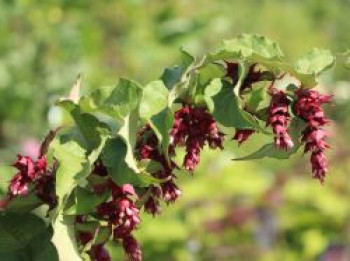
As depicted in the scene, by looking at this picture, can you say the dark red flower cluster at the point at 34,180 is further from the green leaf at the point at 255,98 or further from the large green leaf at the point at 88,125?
the green leaf at the point at 255,98

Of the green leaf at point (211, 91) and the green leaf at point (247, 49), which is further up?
the green leaf at point (247, 49)

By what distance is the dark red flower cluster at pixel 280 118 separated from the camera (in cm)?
121

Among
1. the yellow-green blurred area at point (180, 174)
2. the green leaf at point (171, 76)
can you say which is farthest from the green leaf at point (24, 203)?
the yellow-green blurred area at point (180, 174)

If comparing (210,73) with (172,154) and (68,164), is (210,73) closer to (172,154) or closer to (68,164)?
(172,154)

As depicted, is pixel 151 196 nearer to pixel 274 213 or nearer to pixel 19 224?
pixel 19 224

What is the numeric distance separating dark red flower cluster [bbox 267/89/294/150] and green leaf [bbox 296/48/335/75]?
4cm

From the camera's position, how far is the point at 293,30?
1802cm

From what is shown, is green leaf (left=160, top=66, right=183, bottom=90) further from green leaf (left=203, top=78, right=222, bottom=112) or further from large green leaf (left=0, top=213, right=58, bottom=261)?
large green leaf (left=0, top=213, right=58, bottom=261)

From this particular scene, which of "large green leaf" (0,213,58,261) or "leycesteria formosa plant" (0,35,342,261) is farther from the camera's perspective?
"large green leaf" (0,213,58,261)

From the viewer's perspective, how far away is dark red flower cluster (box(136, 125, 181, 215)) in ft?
4.12

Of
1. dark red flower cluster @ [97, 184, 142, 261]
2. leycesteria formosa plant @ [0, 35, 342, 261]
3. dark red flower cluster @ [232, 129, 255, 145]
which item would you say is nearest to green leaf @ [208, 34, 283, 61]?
leycesteria formosa plant @ [0, 35, 342, 261]

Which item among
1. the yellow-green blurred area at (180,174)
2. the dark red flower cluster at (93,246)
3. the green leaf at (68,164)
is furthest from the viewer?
the yellow-green blurred area at (180,174)

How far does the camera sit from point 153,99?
4.06 feet

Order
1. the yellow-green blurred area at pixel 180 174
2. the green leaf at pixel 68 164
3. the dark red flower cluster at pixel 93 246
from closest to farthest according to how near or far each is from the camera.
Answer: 1. the green leaf at pixel 68 164
2. the dark red flower cluster at pixel 93 246
3. the yellow-green blurred area at pixel 180 174
